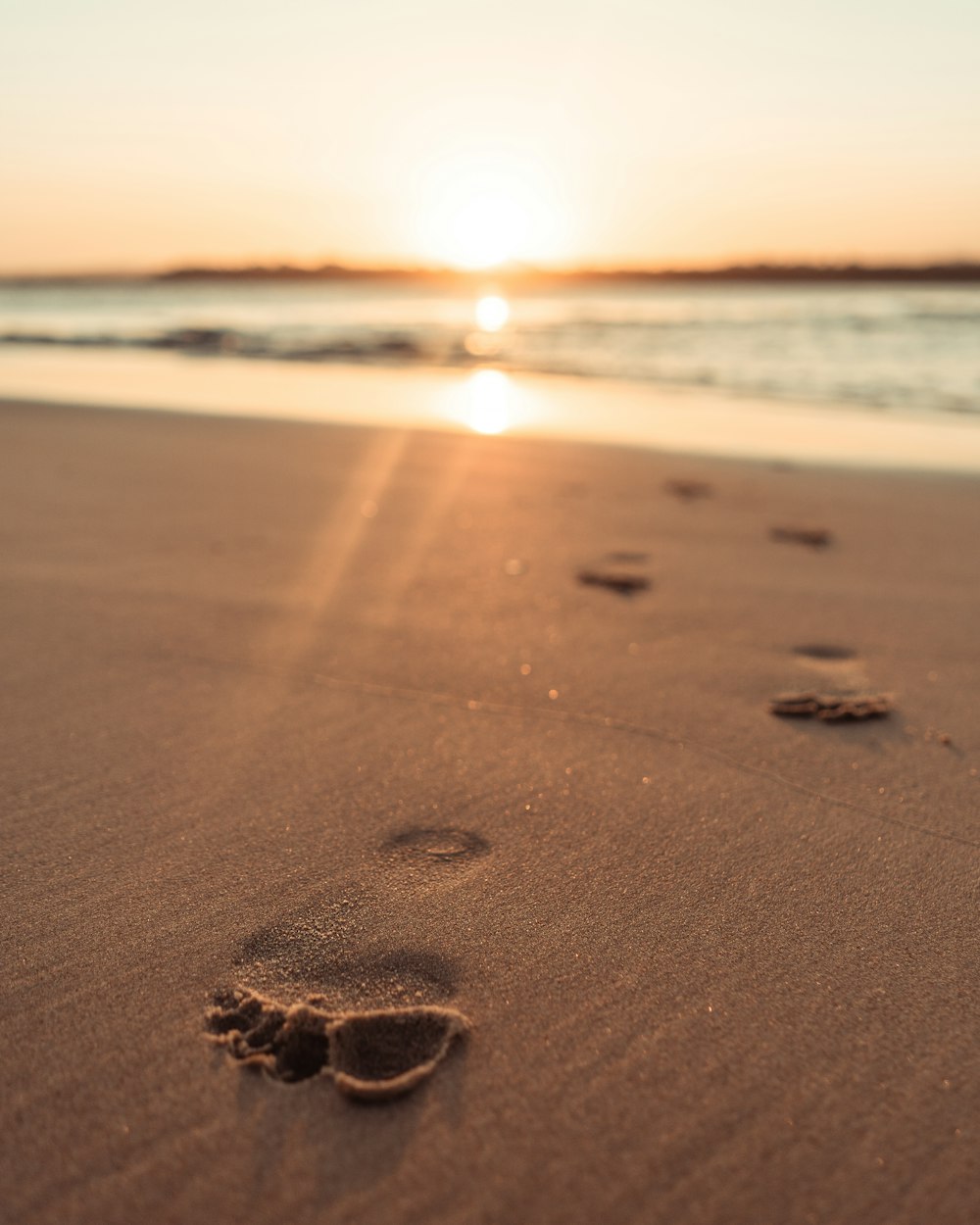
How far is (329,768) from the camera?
2088mm

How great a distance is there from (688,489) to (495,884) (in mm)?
3872

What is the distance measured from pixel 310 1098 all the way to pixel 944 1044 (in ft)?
2.71

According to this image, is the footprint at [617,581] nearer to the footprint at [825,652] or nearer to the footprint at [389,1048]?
the footprint at [825,652]

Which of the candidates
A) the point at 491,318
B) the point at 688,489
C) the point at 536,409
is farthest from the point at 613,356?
the point at 491,318

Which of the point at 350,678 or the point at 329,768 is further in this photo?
the point at 350,678

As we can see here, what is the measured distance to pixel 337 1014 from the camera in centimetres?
138

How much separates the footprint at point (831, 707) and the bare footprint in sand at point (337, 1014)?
1.23 m

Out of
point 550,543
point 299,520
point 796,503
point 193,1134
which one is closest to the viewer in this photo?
point 193,1134

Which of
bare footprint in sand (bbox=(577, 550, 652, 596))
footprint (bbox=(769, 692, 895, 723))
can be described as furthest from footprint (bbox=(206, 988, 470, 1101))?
bare footprint in sand (bbox=(577, 550, 652, 596))

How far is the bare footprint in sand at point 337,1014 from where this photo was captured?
51.5 inches

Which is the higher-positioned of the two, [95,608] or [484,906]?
[95,608]

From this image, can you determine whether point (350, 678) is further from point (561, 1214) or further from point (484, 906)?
point (561, 1214)

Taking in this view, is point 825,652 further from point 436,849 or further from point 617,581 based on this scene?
point 436,849

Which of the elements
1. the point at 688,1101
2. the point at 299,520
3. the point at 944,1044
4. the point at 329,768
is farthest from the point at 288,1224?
the point at 299,520
